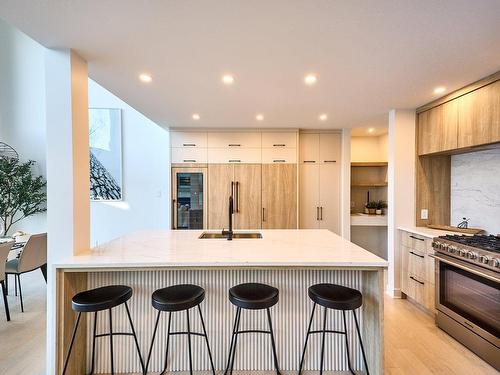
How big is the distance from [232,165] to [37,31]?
9.51ft

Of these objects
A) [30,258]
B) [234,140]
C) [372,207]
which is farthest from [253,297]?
[372,207]

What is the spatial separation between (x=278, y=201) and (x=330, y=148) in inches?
52.8

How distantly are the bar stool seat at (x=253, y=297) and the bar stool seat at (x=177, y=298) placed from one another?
24cm

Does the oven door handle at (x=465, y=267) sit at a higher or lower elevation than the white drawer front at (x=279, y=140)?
lower

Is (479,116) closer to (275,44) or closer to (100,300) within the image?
(275,44)

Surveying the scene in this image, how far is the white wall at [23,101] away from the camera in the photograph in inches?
183

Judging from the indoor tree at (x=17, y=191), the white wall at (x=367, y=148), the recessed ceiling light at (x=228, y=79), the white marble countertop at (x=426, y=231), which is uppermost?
the recessed ceiling light at (x=228, y=79)

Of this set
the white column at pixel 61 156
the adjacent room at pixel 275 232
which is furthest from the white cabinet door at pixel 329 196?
the white column at pixel 61 156

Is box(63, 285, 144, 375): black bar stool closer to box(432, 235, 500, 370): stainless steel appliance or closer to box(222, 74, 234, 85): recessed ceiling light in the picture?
box(222, 74, 234, 85): recessed ceiling light

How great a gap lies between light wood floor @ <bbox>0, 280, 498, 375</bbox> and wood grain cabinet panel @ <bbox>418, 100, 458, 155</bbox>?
1.91 m

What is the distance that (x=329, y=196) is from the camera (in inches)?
173

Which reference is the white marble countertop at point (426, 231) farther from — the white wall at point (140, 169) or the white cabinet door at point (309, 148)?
the white wall at point (140, 169)

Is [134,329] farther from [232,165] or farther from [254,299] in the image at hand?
[232,165]

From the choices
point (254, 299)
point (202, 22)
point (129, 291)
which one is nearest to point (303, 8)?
point (202, 22)
